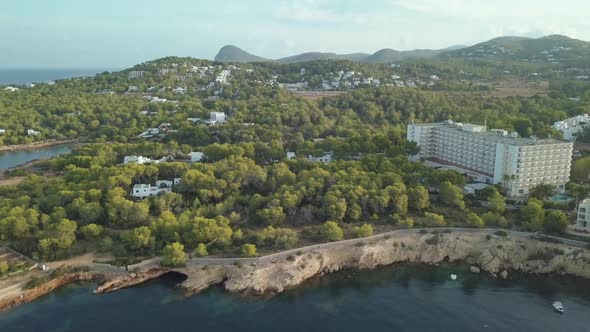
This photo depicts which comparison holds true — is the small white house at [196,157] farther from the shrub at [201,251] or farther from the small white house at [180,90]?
the small white house at [180,90]

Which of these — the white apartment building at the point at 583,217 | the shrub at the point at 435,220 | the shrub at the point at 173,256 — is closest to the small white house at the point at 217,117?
the shrub at the point at 435,220

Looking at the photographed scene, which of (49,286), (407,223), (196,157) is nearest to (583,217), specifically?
(407,223)

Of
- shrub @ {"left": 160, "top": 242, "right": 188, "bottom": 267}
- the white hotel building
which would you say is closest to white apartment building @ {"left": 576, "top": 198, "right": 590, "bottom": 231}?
the white hotel building

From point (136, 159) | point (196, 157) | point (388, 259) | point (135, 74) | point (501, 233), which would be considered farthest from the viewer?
point (135, 74)

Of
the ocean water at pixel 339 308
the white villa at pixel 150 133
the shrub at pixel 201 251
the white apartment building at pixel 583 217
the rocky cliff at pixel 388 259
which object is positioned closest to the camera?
the ocean water at pixel 339 308

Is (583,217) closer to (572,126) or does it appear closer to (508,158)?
(508,158)

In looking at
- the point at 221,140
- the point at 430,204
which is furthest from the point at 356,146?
the point at 221,140
